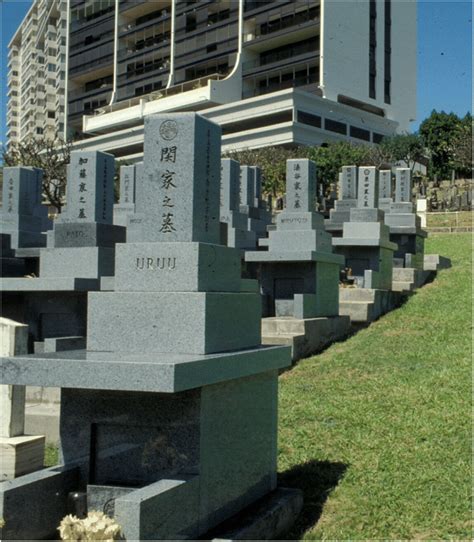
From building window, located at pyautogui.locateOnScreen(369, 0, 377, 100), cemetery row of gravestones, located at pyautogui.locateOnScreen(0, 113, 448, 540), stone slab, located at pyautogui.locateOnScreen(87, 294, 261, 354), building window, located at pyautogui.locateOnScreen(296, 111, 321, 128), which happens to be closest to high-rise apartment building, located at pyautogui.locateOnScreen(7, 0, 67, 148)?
building window, located at pyautogui.locateOnScreen(296, 111, 321, 128)

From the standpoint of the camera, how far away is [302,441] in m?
6.67

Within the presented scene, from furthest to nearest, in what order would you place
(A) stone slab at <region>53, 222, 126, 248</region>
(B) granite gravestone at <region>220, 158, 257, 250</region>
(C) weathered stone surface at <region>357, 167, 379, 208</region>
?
(B) granite gravestone at <region>220, 158, 257, 250</region>
(C) weathered stone surface at <region>357, 167, 379, 208</region>
(A) stone slab at <region>53, 222, 126, 248</region>

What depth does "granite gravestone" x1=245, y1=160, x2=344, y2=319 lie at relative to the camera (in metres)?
11.8

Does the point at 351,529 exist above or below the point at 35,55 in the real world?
below

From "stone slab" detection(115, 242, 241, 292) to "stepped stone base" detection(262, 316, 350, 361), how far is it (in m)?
5.09

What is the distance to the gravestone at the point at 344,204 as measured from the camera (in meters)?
18.3

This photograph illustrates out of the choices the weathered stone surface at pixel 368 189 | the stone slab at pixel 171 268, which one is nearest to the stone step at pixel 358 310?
the weathered stone surface at pixel 368 189

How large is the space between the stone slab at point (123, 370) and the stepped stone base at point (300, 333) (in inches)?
216

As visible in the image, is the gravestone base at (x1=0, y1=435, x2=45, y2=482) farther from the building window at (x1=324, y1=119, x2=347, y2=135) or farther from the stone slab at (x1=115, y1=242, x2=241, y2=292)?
the building window at (x1=324, y1=119, x2=347, y2=135)

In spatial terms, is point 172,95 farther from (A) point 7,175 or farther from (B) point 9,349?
(B) point 9,349

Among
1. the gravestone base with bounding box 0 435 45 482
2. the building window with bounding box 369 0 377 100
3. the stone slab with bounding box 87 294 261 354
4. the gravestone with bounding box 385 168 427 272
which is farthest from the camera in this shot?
the building window with bounding box 369 0 377 100

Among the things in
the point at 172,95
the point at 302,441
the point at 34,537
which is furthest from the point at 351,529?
the point at 172,95

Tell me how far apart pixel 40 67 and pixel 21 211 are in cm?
8187

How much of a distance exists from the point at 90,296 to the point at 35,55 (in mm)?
95097
